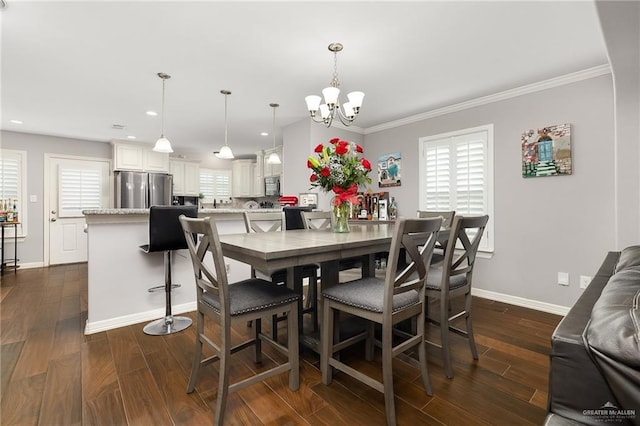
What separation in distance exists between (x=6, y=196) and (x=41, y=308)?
3267 mm

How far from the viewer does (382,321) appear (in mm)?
1423

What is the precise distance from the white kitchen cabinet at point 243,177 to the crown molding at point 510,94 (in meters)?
3.60

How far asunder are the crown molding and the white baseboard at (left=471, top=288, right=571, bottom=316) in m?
2.22

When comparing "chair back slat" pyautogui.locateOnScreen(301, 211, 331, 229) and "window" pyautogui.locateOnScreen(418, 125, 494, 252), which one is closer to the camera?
"chair back slat" pyautogui.locateOnScreen(301, 211, 331, 229)

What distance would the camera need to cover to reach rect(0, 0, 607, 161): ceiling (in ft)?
6.55

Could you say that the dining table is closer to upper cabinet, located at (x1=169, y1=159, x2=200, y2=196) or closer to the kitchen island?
the kitchen island

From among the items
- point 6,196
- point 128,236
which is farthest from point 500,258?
point 6,196

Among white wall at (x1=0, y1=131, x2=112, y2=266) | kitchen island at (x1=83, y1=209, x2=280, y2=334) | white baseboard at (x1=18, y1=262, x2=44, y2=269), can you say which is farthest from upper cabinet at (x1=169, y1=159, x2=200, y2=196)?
kitchen island at (x1=83, y1=209, x2=280, y2=334)

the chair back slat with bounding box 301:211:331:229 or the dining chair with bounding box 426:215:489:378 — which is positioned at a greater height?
the chair back slat with bounding box 301:211:331:229

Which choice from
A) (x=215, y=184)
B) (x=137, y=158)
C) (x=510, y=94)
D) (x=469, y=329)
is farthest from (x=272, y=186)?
(x=469, y=329)

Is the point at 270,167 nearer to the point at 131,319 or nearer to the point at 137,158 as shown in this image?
the point at 137,158

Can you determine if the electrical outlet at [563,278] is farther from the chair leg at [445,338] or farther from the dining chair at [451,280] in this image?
the chair leg at [445,338]

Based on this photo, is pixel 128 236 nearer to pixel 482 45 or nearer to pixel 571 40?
pixel 482 45

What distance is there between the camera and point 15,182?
500 cm
